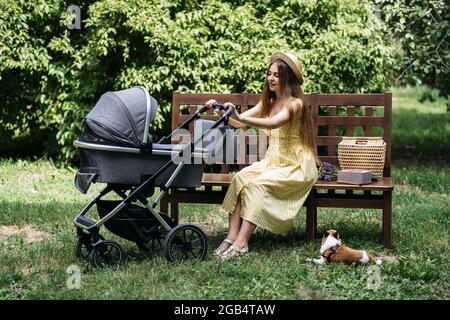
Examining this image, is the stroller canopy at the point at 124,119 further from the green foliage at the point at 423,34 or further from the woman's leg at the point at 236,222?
the green foliage at the point at 423,34

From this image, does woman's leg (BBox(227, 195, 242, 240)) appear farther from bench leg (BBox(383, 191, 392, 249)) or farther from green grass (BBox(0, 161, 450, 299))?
bench leg (BBox(383, 191, 392, 249))

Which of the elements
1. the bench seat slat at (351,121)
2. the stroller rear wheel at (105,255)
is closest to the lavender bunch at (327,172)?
the bench seat slat at (351,121)

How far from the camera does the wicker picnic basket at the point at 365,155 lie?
5.95 m

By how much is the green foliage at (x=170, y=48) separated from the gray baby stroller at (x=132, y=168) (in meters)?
3.49

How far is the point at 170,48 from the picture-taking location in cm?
883

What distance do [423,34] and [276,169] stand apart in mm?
5216

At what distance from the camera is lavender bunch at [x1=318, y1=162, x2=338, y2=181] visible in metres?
5.98

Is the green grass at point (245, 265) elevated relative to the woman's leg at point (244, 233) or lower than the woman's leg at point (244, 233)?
lower

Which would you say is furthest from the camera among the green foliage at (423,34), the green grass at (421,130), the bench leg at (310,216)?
the green grass at (421,130)

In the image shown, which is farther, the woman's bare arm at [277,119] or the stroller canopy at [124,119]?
the woman's bare arm at [277,119]

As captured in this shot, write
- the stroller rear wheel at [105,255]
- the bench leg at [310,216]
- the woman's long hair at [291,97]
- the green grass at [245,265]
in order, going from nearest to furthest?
the green grass at [245,265], the stroller rear wheel at [105,255], the woman's long hair at [291,97], the bench leg at [310,216]

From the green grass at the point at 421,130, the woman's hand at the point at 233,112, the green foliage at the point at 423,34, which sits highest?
the green foliage at the point at 423,34
